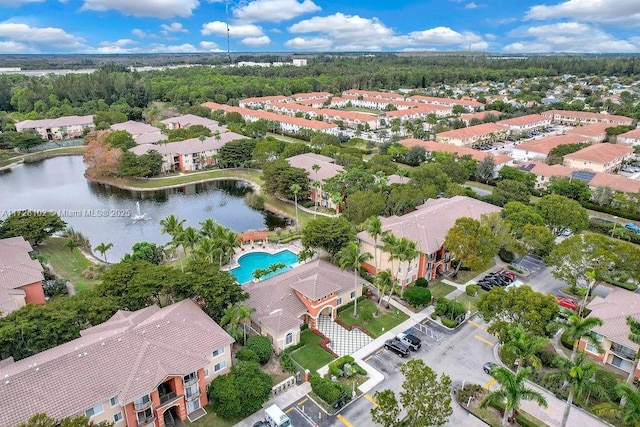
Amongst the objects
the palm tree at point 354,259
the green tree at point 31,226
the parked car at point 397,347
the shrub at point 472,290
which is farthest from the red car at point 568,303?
the green tree at point 31,226

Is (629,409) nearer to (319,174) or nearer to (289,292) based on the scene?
(289,292)

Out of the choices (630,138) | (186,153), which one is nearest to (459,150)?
(630,138)

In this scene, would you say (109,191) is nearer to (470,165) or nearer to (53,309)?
(53,309)

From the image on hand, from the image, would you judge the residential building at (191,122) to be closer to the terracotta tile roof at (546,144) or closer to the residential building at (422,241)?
the residential building at (422,241)

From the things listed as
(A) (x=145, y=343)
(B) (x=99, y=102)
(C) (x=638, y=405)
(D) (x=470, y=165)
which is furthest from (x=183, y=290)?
(B) (x=99, y=102)

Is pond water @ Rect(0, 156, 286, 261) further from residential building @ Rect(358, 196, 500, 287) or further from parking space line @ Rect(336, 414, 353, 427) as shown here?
parking space line @ Rect(336, 414, 353, 427)
